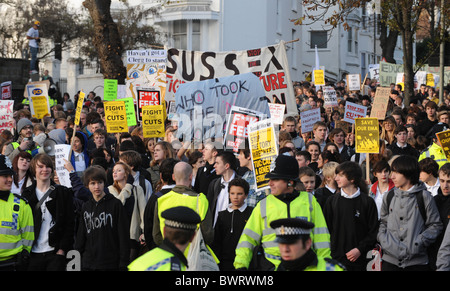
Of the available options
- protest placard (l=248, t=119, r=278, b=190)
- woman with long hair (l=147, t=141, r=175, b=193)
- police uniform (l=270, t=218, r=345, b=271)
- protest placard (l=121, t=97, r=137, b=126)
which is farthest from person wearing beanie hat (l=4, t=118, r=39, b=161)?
police uniform (l=270, t=218, r=345, b=271)

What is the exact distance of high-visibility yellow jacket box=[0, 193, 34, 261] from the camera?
295 inches

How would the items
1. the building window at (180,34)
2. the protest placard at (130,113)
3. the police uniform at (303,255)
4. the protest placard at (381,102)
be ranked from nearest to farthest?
the police uniform at (303,255) < the protest placard at (130,113) < the protest placard at (381,102) < the building window at (180,34)

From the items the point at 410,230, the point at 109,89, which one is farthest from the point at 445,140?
the point at 109,89

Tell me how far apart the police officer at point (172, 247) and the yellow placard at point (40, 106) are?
13166 millimetres

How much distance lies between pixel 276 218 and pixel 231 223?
1632mm

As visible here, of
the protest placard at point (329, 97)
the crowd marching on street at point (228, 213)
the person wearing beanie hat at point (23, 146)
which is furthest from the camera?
the protest placard at point (329, 97)

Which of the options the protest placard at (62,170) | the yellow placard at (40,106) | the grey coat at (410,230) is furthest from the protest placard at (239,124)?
the yellow placard at (40,106)

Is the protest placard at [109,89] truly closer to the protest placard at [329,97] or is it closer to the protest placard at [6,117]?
the protest placard at [6,117]

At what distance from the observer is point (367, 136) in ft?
35.9

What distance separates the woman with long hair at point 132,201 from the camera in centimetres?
849

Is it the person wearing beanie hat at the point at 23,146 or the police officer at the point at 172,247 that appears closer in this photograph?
the police officer at the point at 172,247

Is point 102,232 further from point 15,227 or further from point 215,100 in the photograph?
point 215,100
